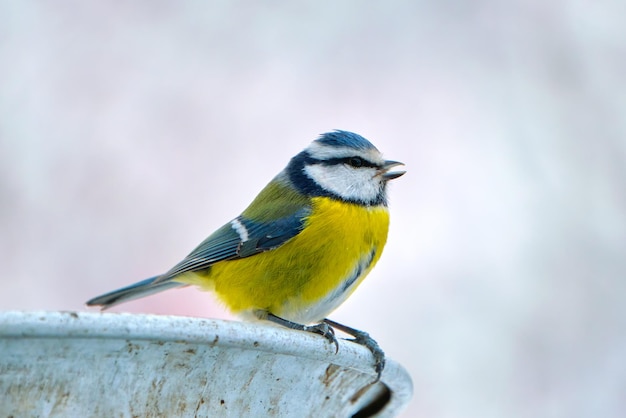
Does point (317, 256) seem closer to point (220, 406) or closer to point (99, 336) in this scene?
point (220, 406)

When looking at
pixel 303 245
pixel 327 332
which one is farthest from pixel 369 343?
pixel 303 245

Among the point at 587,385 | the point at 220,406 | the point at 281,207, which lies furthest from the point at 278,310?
the point at 587,385

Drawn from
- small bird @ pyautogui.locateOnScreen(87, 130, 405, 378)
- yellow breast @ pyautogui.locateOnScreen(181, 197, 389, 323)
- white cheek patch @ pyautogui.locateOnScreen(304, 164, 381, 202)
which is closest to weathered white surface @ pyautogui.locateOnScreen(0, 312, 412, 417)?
small bird @ pyautogui.locateOnScreen(87, 130, 405, 378)

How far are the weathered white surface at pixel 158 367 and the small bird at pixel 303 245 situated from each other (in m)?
0.63

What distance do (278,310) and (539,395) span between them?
1.10 meters

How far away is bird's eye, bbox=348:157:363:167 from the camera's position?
214 cm

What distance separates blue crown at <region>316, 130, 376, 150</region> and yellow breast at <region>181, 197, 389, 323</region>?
20 centimetres

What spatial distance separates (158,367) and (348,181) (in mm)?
1205

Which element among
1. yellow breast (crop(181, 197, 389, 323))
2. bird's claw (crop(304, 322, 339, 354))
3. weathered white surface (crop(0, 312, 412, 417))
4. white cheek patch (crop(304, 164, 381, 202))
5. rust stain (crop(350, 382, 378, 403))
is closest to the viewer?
weathered white surface (crop(0, 312, 412, 417))

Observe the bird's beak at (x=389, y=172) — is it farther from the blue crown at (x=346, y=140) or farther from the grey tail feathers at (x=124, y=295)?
the grey tail feathers at (x=124, y=295)

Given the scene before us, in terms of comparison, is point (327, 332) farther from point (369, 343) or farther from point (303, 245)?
point (303, 245)

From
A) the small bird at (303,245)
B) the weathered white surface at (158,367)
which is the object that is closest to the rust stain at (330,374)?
the weathered white surface at (158,367)

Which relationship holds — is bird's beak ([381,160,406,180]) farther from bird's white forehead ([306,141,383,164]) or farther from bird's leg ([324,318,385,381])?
bird's leg ([324,318,385,381])

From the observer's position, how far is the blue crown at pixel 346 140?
215 centimetres
